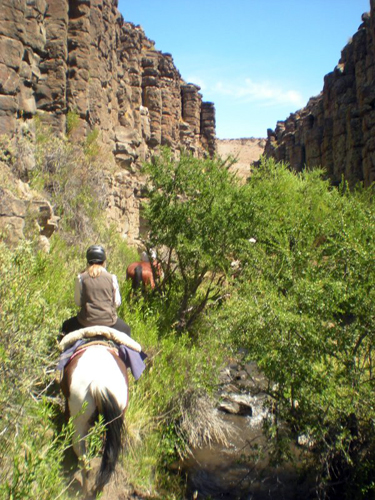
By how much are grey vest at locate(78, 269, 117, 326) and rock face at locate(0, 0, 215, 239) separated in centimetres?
509

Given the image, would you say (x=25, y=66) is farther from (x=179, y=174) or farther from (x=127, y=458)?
(x=127, y=458)

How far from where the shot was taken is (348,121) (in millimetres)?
35000

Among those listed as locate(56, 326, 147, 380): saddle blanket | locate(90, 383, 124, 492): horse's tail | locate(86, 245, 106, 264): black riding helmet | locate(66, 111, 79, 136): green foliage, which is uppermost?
locate(66, 111, 79, 136): green foliage

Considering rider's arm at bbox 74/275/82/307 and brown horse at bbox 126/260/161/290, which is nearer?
rider's arm at bbox 74/275/82/307

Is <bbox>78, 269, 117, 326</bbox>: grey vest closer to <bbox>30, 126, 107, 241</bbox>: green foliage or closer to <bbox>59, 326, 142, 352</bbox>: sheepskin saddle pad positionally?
<bbox>59, 326, 142, 352</bbox>: sheepskin saddle pad

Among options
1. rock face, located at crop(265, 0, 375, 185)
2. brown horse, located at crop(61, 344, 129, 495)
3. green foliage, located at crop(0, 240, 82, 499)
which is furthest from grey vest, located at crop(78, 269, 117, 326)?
rock face, located at crop(265, 0, 375, 185)

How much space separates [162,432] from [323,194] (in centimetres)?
1024

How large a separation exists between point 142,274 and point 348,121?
29829 millimetres

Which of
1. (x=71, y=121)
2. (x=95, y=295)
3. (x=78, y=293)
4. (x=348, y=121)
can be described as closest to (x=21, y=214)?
(x=78, y=293)

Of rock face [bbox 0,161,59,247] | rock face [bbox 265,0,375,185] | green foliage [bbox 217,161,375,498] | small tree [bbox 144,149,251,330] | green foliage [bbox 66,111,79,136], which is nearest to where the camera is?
green foliage [bbox 217,161,375,498]

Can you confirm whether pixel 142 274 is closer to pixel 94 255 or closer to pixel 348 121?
pixel 94 255

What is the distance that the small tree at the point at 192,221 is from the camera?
9578 millimetres

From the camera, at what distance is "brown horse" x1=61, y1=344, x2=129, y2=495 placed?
188 inches

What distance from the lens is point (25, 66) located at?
10.5 metres
